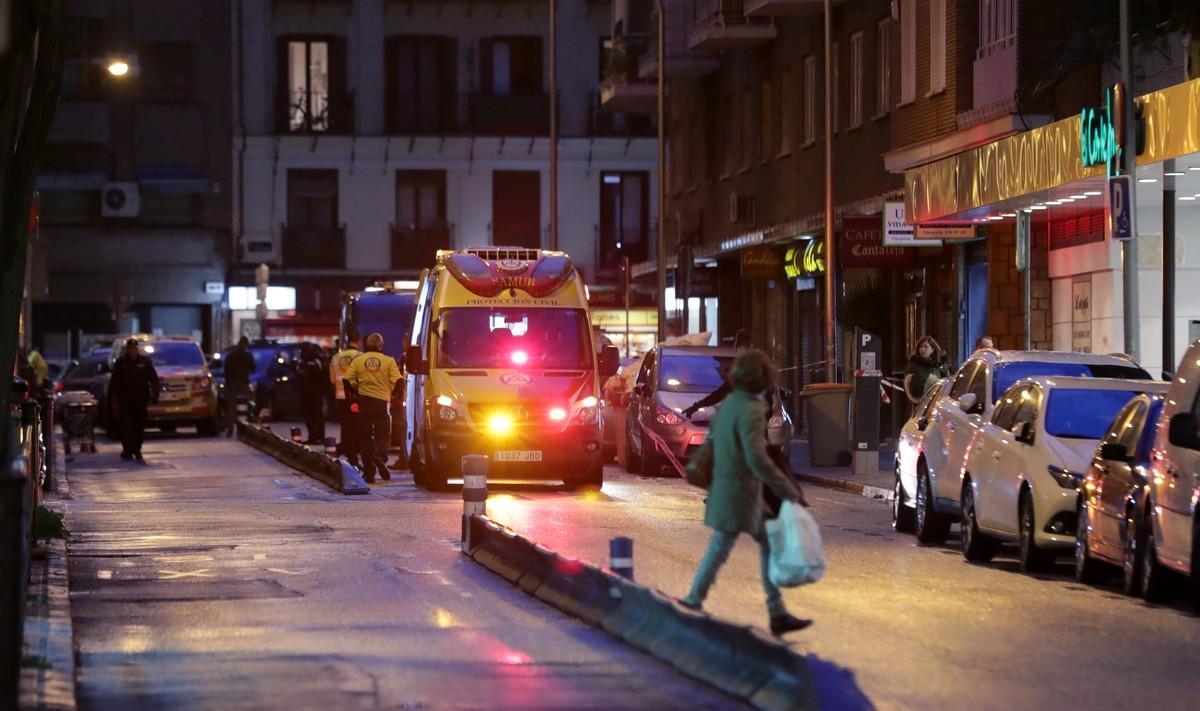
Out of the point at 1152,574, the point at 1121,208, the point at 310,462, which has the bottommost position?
the point at 310,462

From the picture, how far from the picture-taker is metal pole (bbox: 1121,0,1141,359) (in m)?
23.3

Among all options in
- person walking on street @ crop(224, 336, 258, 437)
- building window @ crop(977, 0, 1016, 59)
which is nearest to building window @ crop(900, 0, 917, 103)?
building window @ crop(977, 0, 1016, 59)

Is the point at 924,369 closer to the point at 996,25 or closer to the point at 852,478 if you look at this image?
the point at 852,478

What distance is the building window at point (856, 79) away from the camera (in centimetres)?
4303

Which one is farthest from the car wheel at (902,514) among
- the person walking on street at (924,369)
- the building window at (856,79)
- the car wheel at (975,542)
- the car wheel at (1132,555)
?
the building window at (856,79)

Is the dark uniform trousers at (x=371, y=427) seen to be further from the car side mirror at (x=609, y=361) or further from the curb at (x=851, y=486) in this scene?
the curb at (x=851, y=486)

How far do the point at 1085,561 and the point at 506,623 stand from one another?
4.95 metres

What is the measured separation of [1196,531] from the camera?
48.4 ft

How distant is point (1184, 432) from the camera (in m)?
14.8

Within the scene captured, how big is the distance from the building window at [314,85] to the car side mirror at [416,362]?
1729 inches

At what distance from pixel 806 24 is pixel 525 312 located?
18517 millimetres

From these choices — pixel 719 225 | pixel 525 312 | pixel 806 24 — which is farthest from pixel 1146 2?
pixel 719 225

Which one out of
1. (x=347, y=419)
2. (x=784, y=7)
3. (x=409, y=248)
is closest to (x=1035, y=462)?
(x=347, y=419)

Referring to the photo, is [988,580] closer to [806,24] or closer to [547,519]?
[547,519]
